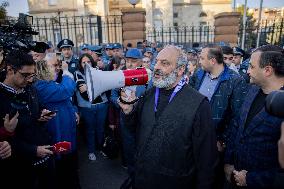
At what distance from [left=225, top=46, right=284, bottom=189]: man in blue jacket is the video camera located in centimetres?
301

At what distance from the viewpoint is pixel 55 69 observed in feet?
12.5

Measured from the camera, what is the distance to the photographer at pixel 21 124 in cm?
273

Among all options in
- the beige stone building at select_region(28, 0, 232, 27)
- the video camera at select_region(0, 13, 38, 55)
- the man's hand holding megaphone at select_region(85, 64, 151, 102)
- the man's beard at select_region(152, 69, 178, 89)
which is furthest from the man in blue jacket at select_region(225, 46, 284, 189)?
the beige stone building at select_region(28, 0, 232, 27)

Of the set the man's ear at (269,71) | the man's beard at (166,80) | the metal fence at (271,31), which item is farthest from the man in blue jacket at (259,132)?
the metal fence at (271,31)

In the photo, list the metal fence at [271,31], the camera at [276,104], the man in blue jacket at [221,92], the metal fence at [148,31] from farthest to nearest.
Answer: the metal fence at [148,31] → the metal fence at [271,31] → the man in blue jacket at [221,92] → the camera at [276,104]

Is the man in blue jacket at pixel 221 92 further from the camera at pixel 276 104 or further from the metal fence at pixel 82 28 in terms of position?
the metal fence at pixel 82 28

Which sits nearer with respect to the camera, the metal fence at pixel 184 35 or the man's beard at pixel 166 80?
the man's beard at pixel 166 80

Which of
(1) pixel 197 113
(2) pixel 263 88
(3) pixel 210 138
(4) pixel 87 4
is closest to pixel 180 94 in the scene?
(1) pixel 197 113

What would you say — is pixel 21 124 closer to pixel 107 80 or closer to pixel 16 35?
pixel 107 80

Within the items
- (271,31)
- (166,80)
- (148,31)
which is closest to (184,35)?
(148,31)

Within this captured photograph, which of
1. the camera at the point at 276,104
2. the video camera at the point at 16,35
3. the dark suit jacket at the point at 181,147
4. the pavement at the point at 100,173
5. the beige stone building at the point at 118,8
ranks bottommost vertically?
the pavement at the point at 100,173

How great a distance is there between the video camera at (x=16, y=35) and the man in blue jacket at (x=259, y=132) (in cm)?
301

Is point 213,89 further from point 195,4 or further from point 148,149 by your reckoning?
point 195,4

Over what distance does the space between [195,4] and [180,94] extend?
40337mm
